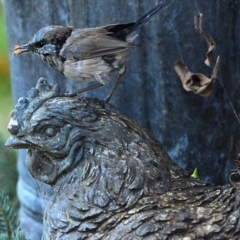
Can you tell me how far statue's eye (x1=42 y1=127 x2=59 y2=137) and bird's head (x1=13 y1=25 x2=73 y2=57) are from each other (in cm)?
44

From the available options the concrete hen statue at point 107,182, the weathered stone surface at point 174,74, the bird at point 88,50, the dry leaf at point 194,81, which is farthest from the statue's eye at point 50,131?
the weathered stone surface at point 174,74

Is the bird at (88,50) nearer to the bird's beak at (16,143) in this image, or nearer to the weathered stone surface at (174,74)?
the weathered stone surface at (174,74)

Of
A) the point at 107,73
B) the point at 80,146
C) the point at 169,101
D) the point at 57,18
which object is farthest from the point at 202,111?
the point at 80,146

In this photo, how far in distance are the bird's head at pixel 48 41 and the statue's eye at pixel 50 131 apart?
0.44 metres

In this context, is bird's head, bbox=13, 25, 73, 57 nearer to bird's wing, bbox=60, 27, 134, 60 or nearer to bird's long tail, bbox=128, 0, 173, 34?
bird's wing, bbox=60, 27, 134, 60

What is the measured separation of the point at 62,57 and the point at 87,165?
539 mm

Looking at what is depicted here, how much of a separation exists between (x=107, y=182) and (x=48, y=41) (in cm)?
63

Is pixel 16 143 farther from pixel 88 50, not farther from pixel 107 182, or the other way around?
pixel 88 50

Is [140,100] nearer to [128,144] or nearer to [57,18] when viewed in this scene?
[57,18]

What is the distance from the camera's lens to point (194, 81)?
2482mm

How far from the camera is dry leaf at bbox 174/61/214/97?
240 cm

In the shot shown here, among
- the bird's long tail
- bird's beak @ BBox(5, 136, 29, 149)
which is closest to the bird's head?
the bird's long tail

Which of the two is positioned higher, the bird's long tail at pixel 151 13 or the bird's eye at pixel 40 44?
the bird's long tail at pixel 151 13

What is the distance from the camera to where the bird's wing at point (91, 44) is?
230 centimetres
